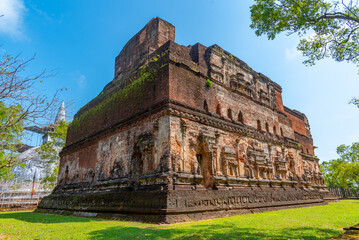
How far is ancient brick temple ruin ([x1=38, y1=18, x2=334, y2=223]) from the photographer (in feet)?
27.1

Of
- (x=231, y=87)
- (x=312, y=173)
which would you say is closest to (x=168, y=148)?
(x=231, y=87)

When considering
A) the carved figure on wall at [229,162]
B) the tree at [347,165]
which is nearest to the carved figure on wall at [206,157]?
the carved figure on wall at [229,162]

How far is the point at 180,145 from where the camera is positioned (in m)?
8.66

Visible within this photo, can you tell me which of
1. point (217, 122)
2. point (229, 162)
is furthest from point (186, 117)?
point (229, 162)

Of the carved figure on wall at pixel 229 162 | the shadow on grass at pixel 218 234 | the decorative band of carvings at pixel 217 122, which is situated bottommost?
the shadow on grass at pixel 218 234

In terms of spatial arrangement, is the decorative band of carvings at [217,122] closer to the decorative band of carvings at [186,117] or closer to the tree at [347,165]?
the decorative band of carvings at [186,117]

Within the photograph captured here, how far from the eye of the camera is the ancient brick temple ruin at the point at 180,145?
8273 millimetres

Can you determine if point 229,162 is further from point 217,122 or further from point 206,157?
point 217,122

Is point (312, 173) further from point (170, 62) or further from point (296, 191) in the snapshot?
point (170, 62)

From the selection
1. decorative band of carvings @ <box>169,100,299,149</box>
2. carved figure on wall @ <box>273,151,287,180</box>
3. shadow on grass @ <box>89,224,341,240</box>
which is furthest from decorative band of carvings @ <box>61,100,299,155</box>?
shadow on grass @ <box>89,224,341,240</box>

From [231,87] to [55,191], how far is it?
1411 centimetres

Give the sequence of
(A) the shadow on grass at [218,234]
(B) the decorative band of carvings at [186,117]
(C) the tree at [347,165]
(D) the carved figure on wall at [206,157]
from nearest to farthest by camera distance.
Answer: (A) the shadow on grass at [218,234], (B) the decorative band of carvings at [186,117], (D) the carved figure on wall at [206,157], (C) the tree at [347,165]

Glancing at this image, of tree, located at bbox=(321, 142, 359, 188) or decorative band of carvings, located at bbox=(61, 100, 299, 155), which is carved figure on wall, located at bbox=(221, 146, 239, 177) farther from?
tree, located at bbox=(321, 142, 359, 188)

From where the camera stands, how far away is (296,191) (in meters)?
14.0
